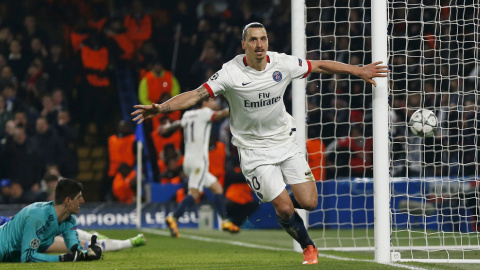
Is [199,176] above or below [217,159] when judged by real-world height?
below

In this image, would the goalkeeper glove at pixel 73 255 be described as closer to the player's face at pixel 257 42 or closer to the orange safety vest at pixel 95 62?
the player's face at pixel 257 42

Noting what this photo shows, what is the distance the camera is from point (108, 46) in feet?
59.7

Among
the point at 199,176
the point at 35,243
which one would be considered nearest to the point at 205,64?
the point at 199,176

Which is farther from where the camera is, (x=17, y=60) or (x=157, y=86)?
(x=17, y=60)

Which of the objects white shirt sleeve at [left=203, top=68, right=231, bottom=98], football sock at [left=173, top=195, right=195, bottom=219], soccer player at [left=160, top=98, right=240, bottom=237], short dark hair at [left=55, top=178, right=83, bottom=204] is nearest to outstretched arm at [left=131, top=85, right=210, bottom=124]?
white shirt sleeve at [left=203, top=68, right=231, bottom=98]

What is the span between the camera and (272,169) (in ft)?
25.9

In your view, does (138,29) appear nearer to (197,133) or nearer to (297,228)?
(197,133)

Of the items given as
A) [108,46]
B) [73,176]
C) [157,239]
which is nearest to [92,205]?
[73,176]

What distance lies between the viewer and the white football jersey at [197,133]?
44.2 feet

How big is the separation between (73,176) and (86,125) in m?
1.59

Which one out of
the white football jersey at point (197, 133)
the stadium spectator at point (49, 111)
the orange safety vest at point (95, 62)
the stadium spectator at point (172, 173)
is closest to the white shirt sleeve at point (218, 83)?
the white football jersey at point (197, 133)

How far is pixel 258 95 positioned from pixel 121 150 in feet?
29.5

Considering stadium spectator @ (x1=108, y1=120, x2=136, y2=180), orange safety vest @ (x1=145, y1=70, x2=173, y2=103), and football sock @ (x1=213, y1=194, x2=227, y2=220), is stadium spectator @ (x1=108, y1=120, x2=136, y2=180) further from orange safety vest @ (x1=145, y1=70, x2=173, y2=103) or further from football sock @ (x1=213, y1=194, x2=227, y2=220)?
football sock @ (x1=213, y1=194, x2=227, y2=220)

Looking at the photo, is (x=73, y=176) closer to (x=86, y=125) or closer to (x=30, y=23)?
(x=86, y=125)
